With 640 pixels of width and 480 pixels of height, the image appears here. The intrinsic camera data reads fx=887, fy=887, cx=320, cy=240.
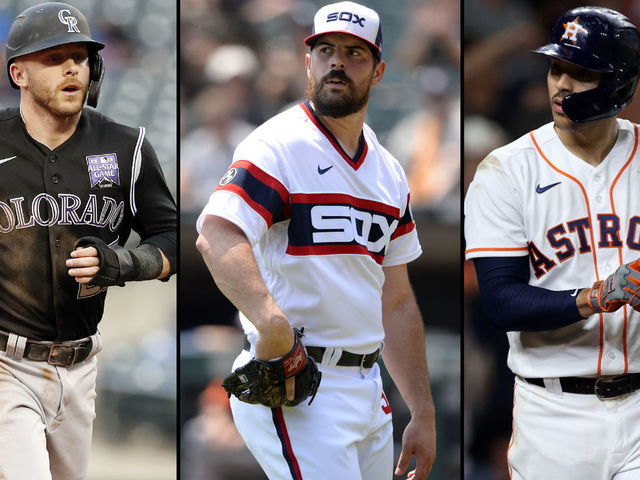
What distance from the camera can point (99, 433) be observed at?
6.06 metres

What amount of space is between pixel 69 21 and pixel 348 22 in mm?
1346

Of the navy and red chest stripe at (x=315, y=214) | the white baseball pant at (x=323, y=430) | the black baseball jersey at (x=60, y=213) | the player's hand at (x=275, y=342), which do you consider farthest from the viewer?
the black baseball jersey at (x=60, y=213)

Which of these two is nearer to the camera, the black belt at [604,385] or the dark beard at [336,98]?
the black belt at [604,385]

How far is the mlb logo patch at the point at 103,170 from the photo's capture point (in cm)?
387

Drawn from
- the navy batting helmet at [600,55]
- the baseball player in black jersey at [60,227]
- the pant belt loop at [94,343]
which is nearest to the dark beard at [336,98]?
the navy batting helmet at [600,55]

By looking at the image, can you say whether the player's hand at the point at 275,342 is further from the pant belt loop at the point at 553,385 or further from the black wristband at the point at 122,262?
the black wristband at the point at 122,262

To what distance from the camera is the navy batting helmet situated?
10.4ft

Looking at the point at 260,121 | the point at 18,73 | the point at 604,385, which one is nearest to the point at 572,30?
the point at 604,385

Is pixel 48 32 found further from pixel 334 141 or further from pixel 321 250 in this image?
pixel 321 250

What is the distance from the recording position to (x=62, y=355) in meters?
3.78

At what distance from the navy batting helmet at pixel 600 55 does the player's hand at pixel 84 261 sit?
1.93 metres

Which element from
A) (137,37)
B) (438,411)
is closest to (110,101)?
(137,37)

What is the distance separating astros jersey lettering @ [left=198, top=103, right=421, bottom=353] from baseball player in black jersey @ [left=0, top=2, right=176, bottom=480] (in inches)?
37.0

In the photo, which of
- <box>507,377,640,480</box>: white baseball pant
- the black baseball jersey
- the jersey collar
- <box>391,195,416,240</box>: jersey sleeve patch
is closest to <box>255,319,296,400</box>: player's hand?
the jersey collar
